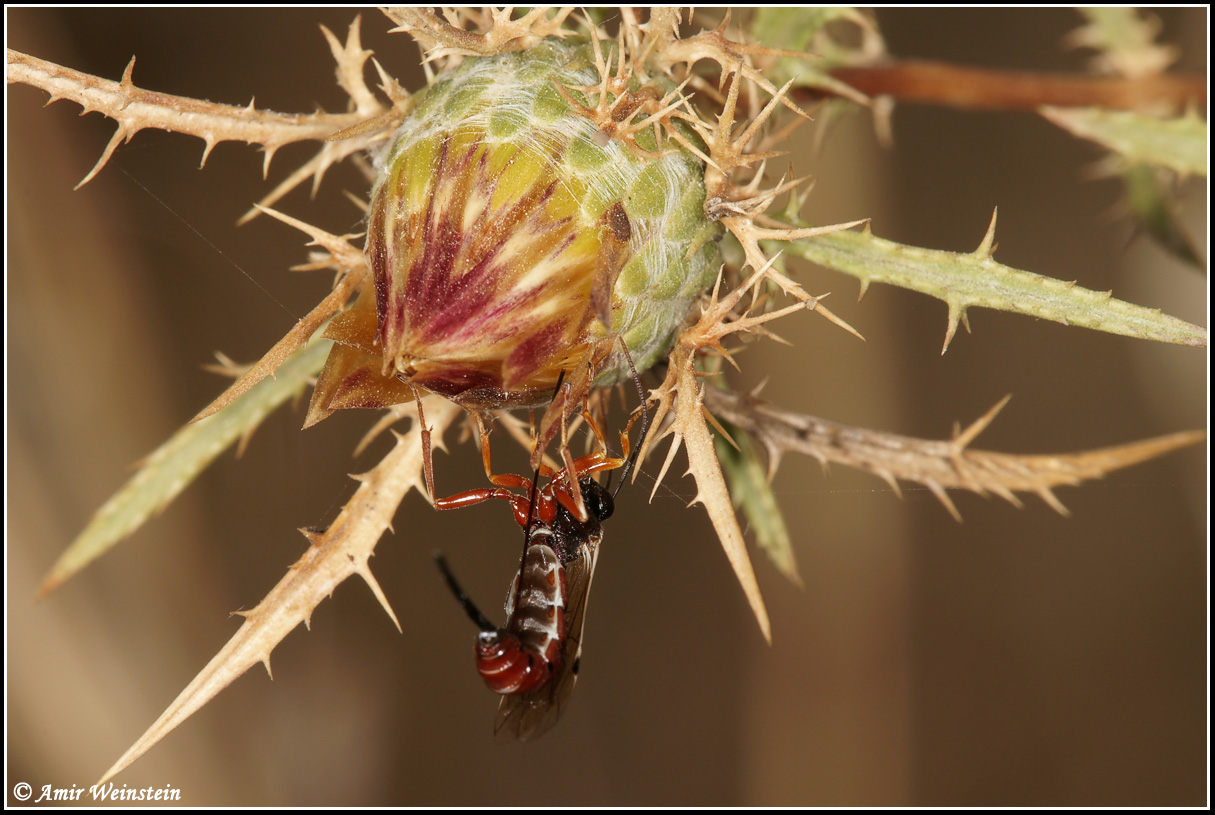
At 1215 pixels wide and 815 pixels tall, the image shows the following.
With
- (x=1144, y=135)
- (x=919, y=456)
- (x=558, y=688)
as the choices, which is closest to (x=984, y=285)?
(x=919, y=456)

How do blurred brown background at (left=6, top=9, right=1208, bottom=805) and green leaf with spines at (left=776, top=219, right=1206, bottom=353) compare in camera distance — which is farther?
blurred brown background at (left=6, top=9, right=1208, bottom=805)

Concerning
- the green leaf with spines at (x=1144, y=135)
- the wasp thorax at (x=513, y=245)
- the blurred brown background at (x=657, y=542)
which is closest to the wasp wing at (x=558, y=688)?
the wasp thorax at (x=513, y=245)

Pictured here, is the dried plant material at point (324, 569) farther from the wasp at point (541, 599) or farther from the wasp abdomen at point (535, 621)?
the wasp abdomen at point (535, 621)

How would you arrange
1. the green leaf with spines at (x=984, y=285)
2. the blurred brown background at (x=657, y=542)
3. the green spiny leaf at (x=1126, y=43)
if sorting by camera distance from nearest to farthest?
the green leaf with spines at (x=984, y=285), the green spiny leaf at (x=1126, y=43), the blurred brown background at (x=657, y=542)

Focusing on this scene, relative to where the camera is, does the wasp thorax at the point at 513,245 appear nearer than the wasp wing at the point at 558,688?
Yes

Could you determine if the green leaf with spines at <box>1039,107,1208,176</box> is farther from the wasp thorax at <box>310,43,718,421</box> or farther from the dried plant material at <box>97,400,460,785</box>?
the dried plant material at <box>97,400,460,785</box>

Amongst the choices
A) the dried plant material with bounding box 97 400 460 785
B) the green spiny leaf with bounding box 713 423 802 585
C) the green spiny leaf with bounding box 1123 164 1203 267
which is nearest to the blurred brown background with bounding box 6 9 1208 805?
→ the green spiny leaf with bounding box 1123 164 1203 267

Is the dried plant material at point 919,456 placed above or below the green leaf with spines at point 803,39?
below
